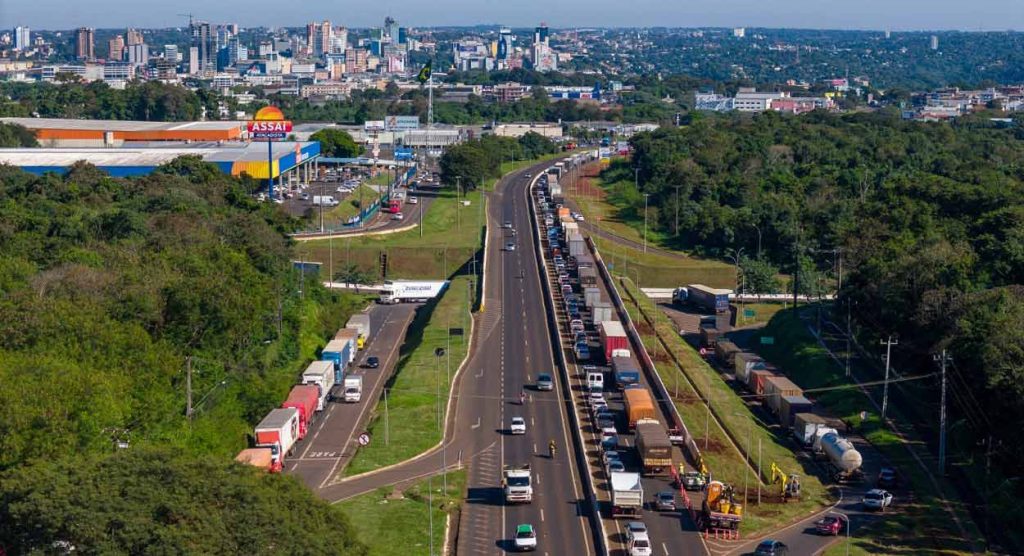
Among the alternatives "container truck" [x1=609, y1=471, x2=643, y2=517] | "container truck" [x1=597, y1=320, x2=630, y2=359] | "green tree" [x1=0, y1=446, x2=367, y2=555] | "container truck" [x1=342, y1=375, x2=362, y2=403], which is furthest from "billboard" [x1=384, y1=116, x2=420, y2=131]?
"green tree" [x1=0, y1=446, x2=367, y2=555]

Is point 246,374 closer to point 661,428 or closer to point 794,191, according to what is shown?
point 661,428

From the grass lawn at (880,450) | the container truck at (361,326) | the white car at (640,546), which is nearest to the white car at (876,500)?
the grass lawn at (880,450)

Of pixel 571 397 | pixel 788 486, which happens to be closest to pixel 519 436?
pixel 571 397

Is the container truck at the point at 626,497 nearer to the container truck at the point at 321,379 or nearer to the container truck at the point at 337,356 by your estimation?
the container truck at the point at 321,379

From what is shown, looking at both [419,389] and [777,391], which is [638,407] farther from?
[419,389]

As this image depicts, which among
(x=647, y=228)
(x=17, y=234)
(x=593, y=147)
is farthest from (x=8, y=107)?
(x=17, y=234)

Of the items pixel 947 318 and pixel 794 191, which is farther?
pixel 794 191
